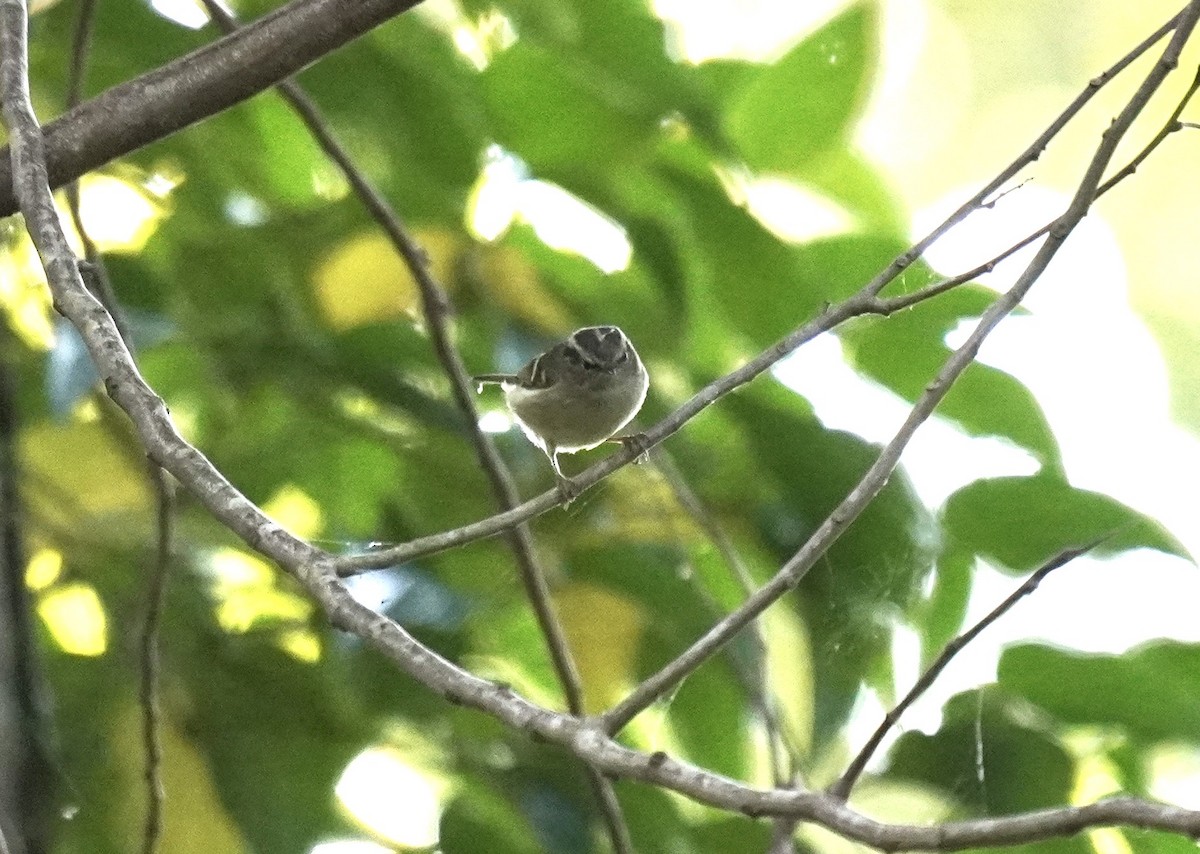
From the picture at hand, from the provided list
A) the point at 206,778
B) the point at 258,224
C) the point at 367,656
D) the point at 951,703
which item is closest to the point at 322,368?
the point at 258,224

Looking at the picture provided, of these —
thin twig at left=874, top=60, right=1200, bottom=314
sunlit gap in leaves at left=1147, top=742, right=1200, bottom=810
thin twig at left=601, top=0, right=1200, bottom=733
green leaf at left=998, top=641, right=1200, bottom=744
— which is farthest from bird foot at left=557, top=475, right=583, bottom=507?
sunlit gap in leaves at left=1147, top=742, right=1200, bottom=810

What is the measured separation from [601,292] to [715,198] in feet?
0.88

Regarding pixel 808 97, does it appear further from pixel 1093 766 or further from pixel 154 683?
pixel 154 683

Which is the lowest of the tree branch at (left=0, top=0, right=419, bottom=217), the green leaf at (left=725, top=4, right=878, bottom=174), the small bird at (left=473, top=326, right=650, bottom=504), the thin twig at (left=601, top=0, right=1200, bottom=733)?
the thin twig at (left=601, top=0, right=1200, bottom=733)

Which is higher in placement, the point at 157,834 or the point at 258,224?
the point at 258,224

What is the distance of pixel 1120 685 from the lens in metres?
1.37

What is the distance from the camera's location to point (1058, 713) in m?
1.40

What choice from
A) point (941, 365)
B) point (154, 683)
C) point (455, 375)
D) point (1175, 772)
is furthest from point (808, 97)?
point (154, 683)

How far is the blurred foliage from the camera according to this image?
1.49 meters

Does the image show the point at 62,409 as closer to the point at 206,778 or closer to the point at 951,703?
the point at 206,778

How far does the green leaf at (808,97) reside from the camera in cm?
174

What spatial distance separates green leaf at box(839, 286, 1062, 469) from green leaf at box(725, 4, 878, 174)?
28cm

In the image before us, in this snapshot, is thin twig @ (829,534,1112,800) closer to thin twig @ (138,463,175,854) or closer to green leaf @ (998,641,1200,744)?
green leaf @ (998,641,1200,744)

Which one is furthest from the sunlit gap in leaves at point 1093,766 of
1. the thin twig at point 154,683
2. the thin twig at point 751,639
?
the thin twig at point 154,683
